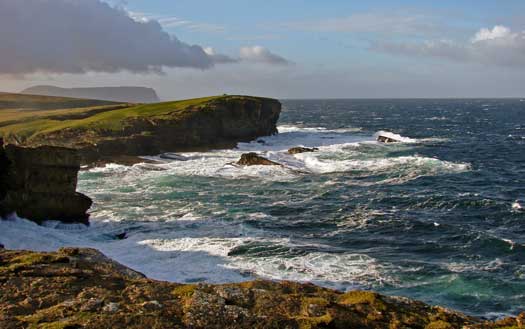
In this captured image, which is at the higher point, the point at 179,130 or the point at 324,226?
the point at 179,130

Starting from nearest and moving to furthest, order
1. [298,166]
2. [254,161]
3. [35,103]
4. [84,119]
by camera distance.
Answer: [254,161]
[298,166]
[84,119]
[35,103]

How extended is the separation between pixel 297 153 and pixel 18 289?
61296mm

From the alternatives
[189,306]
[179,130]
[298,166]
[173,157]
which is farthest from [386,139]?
[189,306]

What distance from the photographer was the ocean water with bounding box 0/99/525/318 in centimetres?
2533

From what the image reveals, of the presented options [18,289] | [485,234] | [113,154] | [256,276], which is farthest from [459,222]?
[113,154]

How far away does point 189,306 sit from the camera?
1298 centimetres

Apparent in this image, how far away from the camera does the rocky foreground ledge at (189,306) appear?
12.2m

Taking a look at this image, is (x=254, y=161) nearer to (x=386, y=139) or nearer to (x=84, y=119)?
(x=84, y=119)

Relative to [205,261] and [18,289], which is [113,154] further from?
[18,289]

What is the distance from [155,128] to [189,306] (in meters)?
69.5

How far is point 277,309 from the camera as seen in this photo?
43.2ft

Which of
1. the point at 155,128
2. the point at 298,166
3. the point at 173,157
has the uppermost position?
the point at 155,128

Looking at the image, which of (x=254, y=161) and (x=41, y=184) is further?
(x=254, y=161)

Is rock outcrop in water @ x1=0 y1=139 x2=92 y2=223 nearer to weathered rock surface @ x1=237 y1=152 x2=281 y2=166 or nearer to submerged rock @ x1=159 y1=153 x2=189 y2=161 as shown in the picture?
weathered rock surface @ x1=237 y1=152 x2=281 y2=166
